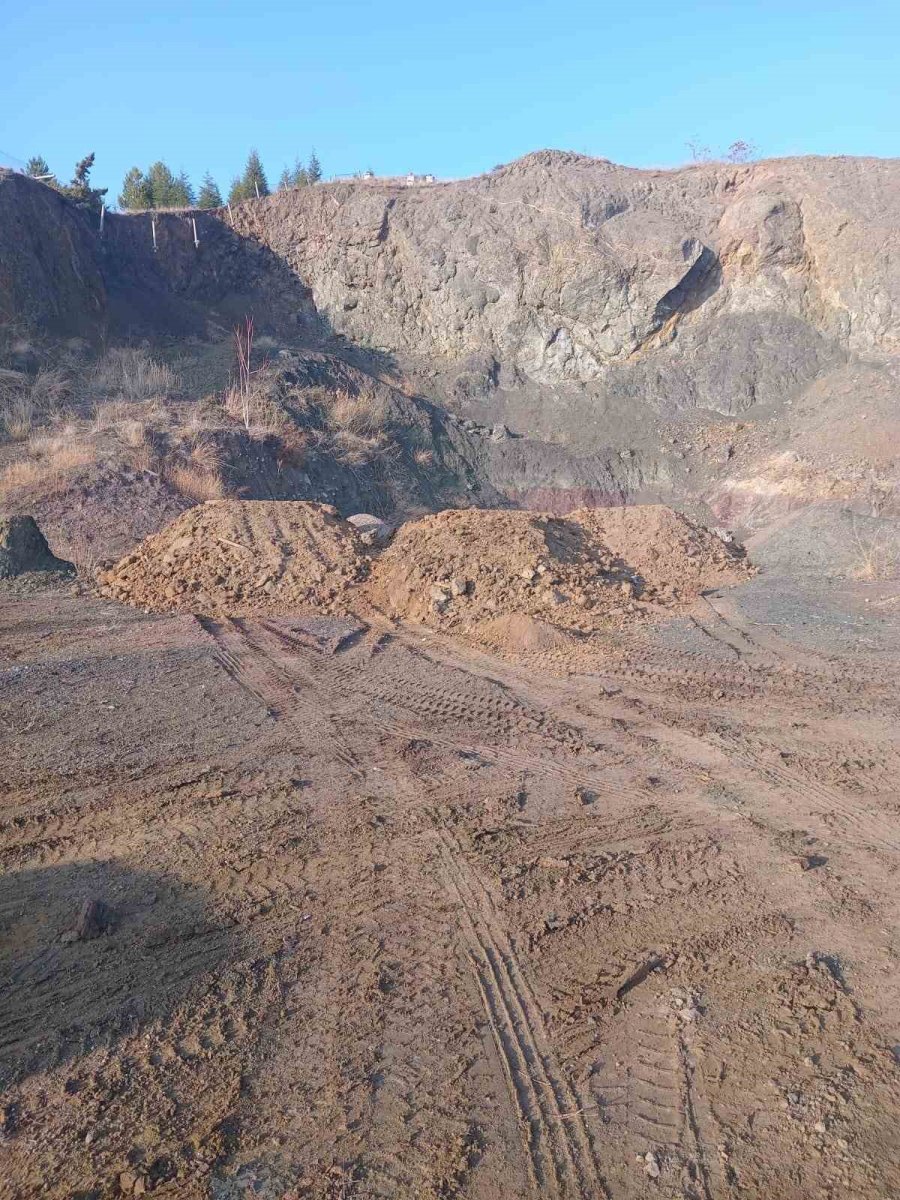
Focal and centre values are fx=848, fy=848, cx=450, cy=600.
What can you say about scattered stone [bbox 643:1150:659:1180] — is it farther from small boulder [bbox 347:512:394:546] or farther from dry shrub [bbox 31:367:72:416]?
dry shrub [bbox 31:367:72:416]

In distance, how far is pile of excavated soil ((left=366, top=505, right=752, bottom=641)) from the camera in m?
10.8

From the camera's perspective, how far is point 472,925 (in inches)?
177

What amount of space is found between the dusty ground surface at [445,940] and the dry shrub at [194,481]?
28.9 ft

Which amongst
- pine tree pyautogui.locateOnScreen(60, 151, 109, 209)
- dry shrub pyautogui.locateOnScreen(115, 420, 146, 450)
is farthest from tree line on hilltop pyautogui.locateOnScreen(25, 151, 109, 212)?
dry shrub pyautogui.locateOnScreen(115, 420, 146, 450)

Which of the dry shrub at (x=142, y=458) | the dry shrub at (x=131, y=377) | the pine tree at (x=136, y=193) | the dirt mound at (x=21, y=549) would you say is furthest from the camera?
the pine tree at (x=136, y=193)

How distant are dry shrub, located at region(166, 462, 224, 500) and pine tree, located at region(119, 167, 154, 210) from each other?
2514 centimetres

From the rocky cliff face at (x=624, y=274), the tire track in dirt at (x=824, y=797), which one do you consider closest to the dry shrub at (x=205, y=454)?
Answer: the rocky cliff face at (x=624, y=274)

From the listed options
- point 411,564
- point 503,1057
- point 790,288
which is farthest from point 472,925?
point 790,288

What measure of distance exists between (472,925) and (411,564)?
748 cm

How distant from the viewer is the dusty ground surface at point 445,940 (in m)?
3.15

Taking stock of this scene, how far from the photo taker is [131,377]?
21469 millimetres

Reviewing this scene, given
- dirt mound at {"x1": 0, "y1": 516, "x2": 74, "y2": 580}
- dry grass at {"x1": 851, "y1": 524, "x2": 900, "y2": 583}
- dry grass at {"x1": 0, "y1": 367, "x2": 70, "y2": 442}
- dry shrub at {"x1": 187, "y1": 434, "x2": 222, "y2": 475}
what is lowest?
dry grass at {"x1": 851, "y1": 524, "x2": 900, "y2": 583}

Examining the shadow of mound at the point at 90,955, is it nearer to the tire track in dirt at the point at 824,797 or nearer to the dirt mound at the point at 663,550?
the tire track in dirt at the point at 824,797

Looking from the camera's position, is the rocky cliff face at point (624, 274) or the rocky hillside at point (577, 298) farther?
the rocky cliff face at point (624, 274)
